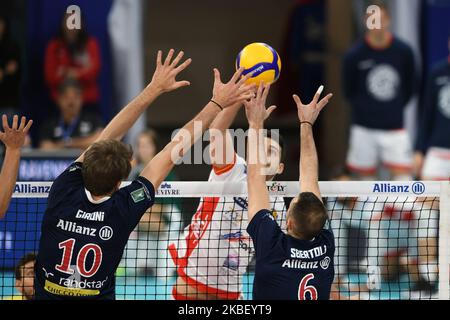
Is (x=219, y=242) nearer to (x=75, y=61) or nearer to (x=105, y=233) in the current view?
(x=105, y=233)

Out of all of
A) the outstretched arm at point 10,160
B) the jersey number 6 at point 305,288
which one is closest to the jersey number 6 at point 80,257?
the outstretched arm at point 10,160

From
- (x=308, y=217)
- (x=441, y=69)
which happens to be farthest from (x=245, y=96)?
(x=441, y=69)

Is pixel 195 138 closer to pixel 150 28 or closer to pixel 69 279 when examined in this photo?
pixel 69 279

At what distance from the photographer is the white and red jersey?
8555 millimetres

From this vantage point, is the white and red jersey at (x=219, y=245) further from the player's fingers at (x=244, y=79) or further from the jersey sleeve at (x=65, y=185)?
the jersey sleeve at (x=65, y=185)

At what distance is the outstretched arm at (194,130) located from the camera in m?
7.02

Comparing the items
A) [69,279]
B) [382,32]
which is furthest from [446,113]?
[69,279]

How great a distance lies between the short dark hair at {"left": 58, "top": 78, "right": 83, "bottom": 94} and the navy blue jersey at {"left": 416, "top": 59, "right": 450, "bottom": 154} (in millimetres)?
5683

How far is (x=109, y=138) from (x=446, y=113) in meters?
8.92

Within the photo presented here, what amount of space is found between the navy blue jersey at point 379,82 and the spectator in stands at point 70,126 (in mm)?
4271

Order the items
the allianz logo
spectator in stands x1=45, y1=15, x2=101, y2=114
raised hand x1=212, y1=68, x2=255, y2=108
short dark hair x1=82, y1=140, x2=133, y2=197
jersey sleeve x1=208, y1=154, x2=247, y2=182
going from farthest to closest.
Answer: spectator in stands x1=45, y1=15, x2=101, y2=114 < jersey sleeve x1=208, y1=154, x2=247, y2=182 < the allianz logo < raised hand x1=212, y1=68, x2=255, y2=108 < short dark hair x1=82, y1=140, x2=133, y2=197

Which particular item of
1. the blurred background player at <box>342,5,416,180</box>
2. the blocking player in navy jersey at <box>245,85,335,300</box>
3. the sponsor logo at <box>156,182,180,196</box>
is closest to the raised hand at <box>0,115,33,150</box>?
the sponsor logo at <box>156,182,180,196</box>

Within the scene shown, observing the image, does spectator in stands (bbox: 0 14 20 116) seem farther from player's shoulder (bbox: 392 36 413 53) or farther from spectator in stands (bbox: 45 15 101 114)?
player's shoulder (bbox: 392 36 413 53)

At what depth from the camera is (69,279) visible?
266 inches
